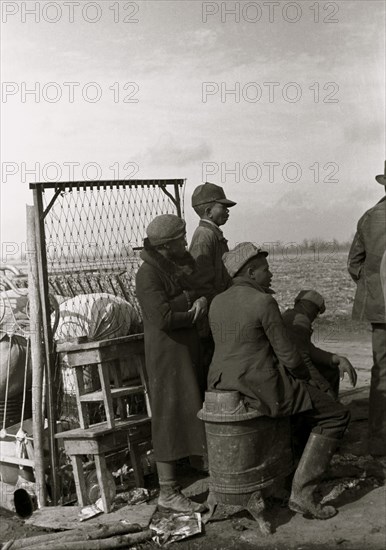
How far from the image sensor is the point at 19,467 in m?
6.88

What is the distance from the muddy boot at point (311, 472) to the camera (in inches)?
214

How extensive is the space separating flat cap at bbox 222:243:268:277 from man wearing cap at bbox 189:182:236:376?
95 centimetres

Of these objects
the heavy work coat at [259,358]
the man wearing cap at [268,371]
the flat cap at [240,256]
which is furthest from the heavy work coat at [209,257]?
the heavy work coat at [259,358]

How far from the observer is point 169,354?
5.99 meters

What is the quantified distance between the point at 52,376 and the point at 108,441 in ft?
2.64

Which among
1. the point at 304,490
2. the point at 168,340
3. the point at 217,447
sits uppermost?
the point at 168,340

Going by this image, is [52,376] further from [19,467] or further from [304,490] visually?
[304,490]

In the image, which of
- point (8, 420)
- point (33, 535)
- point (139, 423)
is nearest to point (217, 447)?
point (139, 423)

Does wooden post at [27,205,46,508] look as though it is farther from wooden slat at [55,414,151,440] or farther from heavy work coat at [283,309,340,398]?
heavy work coat at [283,309,340,398]

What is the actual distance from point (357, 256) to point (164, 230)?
6.57ft

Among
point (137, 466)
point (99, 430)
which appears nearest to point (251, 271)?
point (99, 430)

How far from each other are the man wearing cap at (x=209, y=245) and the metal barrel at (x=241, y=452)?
136 cm

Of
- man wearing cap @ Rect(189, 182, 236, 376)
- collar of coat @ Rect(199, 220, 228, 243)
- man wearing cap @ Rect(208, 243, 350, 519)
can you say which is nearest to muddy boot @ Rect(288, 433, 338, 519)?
man wearing cap @ Rect(208, 243, 350, 519)

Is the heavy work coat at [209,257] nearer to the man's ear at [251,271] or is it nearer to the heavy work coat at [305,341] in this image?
the heavy work coat at [305,341]
